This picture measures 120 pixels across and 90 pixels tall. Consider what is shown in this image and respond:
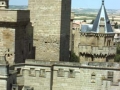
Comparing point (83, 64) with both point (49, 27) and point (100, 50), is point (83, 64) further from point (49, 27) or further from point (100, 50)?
point (100, 50)

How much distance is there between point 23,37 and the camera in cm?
2594

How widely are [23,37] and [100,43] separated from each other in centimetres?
872

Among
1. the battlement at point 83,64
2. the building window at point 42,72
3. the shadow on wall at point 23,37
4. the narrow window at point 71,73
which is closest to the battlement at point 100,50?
the shadow on wall at point 23,37

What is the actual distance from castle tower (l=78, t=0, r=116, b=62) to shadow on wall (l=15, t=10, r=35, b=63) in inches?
250

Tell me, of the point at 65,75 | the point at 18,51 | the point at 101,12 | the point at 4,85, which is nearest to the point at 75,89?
the point at 65,75

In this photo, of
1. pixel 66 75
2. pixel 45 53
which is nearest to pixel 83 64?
pixel 66 75

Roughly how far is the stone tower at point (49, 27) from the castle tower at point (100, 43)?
171 inches

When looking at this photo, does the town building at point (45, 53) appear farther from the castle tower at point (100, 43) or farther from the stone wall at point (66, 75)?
the castle tower at point (100, 43)

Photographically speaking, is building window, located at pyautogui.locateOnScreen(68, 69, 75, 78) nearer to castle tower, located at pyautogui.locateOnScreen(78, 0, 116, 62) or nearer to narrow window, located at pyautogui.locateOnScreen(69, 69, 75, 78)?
narrow window, located at pyautogui.locateOnScreen(69, 69, 75, 78)

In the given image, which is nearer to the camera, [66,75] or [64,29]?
[66,75]

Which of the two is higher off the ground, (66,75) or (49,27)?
(49,27)

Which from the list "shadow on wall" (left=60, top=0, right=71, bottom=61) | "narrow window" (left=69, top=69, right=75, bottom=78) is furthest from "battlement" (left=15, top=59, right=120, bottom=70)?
"shadow on wall" (left=60, top=0, right=71, bottom=61)

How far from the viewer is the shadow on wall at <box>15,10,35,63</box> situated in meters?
25.4

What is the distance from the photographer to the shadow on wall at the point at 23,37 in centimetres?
2538
